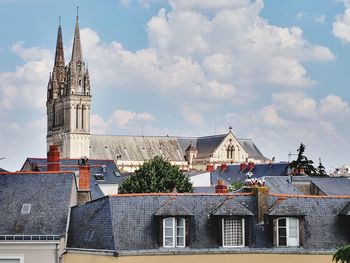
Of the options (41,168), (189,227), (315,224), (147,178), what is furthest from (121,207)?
(41,168)

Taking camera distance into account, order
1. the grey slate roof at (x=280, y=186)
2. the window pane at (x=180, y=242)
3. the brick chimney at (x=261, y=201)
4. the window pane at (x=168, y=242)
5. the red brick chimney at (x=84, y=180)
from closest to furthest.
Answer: the window pane at (x=168, y=242)
the window pane at (x=180, y=242)
the brick chimney at (x=261, y=201)
the red brick chimney at (x=84, y=180)
the grey slate roof at (x=280, y=186)

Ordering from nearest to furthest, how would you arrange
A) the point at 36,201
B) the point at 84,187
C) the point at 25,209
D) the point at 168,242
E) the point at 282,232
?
→ the point at 168,242 → the point at 282,232 → the point at 25,209 → the point at 36,201 → the point at 84,187

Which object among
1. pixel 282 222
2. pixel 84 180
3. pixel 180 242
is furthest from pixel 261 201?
pixel 84 180

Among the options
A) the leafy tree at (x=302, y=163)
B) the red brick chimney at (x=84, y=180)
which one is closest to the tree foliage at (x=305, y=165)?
the leafy tree at (x=302, y=163)

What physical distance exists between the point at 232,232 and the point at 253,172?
9797 cm

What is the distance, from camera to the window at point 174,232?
102 feet

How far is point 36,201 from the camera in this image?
34156mm

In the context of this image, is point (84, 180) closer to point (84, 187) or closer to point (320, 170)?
point (84, 187)

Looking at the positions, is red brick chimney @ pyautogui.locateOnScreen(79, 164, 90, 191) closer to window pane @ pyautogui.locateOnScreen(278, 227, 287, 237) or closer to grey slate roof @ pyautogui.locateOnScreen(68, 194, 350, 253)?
grey slate roof @ pyautogui.locateOnScreen(68, 194, 350, 253)

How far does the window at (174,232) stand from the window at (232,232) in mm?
1439

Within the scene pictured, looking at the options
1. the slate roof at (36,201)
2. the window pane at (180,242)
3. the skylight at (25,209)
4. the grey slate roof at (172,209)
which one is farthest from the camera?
the skylight at (25,209)

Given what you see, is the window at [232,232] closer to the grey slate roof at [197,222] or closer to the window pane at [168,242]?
the grey slate roof at [197,222]

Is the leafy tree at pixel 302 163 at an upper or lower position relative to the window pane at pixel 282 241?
upper

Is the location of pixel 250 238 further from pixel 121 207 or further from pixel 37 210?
pixel 37 210
